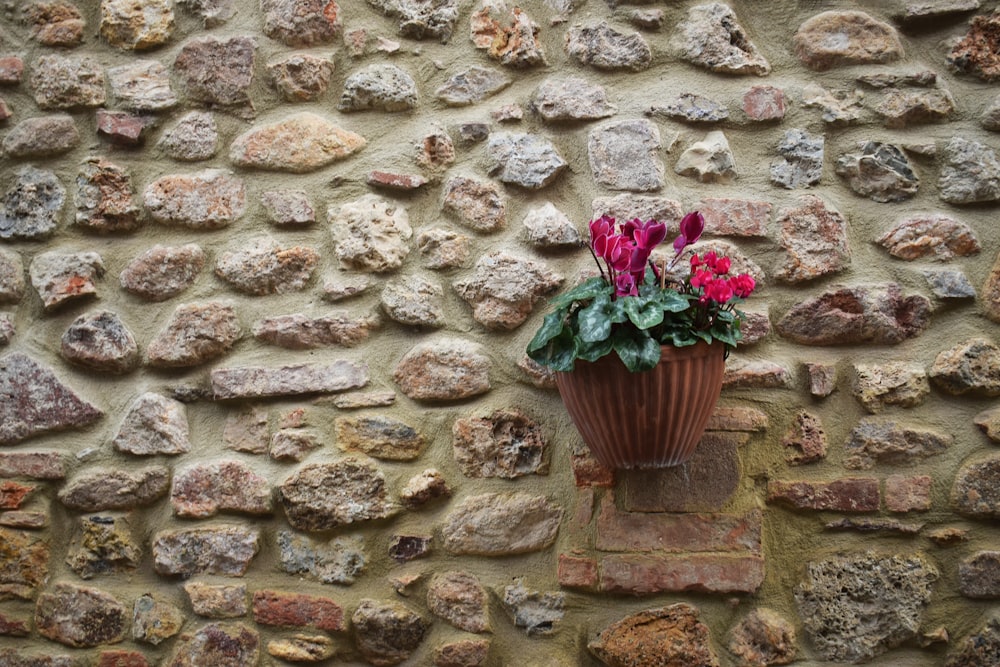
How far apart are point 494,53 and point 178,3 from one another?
2.50ft

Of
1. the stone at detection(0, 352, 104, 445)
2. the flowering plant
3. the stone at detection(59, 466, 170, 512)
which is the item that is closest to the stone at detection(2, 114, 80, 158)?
the stone at detection(0, 352, 104, 445)

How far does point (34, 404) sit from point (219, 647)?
0.66 m

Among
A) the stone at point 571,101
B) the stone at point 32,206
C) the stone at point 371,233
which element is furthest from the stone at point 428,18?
the stone at point 32,206

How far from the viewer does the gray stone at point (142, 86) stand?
1.83 meters

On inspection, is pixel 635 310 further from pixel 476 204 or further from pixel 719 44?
pixel 719 44

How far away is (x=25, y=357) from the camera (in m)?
1.75

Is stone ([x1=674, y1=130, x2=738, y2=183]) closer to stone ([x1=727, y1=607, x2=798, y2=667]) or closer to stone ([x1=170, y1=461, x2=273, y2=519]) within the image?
stone ([x1=727, y1=607, x2=798, y2=667])

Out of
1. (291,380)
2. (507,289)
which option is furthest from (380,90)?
(291,380)

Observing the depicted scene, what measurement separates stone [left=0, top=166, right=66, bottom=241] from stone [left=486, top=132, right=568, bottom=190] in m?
0.99

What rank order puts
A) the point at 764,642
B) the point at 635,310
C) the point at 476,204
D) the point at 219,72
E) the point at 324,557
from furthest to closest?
the point at 219,72 < the point at 476,204 < the point at 324,557 < the point at 764,642 < the point at 635,310

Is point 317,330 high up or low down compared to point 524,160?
down

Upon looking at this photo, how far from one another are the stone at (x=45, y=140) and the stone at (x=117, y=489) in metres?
0.75

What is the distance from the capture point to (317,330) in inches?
66.6

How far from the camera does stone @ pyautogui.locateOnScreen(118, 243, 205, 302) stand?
69.1 inches
